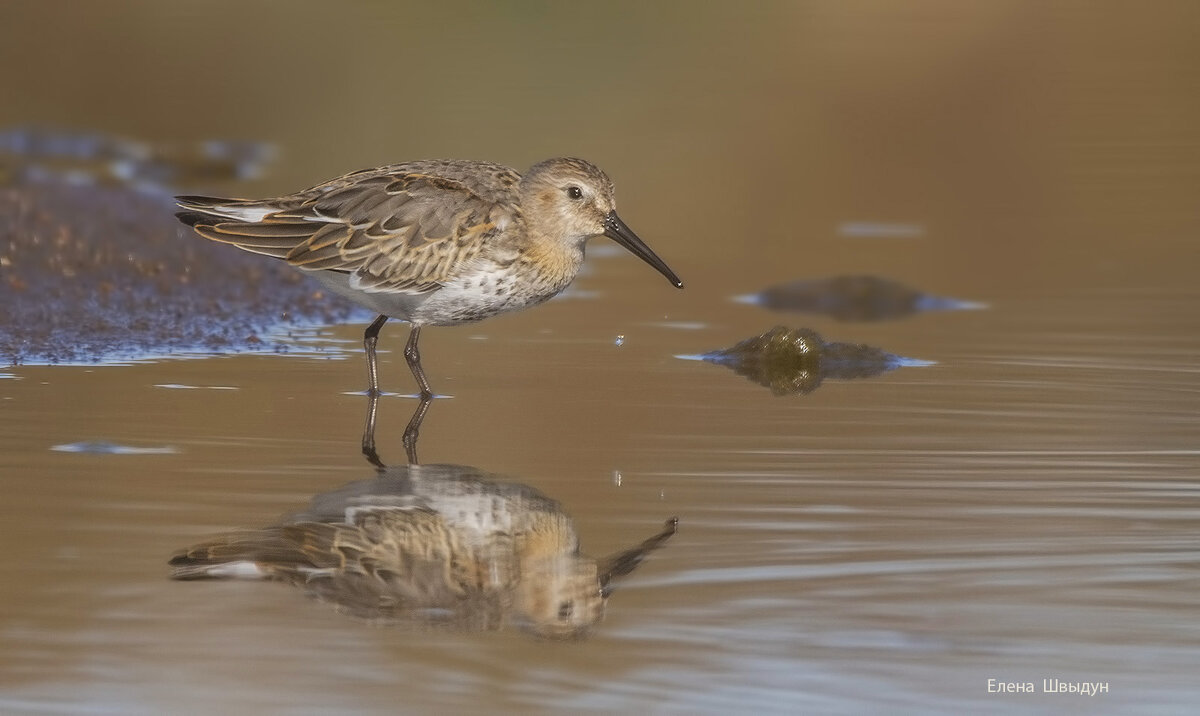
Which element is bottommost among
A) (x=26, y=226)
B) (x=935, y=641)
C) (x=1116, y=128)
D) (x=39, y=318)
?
(x=935, y=641)

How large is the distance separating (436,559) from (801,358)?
169 inches

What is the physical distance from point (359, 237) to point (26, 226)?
363cm

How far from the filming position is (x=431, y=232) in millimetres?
8969

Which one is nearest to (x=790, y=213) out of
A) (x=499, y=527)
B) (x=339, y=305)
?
(x=339, y=305)

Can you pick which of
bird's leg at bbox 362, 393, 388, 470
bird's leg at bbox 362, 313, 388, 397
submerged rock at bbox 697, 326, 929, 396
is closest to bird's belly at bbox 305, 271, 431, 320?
bird's leg at bbox 362, 313, 388, 397

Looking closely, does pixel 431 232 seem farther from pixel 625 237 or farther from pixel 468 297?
pixel 625 237

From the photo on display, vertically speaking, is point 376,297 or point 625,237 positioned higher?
point 625,237

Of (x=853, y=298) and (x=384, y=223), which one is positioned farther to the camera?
(x=853, y=298)

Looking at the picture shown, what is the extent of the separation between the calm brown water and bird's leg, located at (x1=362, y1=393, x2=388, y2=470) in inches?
2.9

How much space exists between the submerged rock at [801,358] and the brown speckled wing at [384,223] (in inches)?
57.6

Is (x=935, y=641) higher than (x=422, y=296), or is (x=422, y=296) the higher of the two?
(x=422, y=296)

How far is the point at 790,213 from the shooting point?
15.8 m

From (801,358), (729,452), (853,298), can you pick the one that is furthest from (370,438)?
(853,298)

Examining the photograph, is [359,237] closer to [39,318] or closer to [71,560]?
[39,318]
